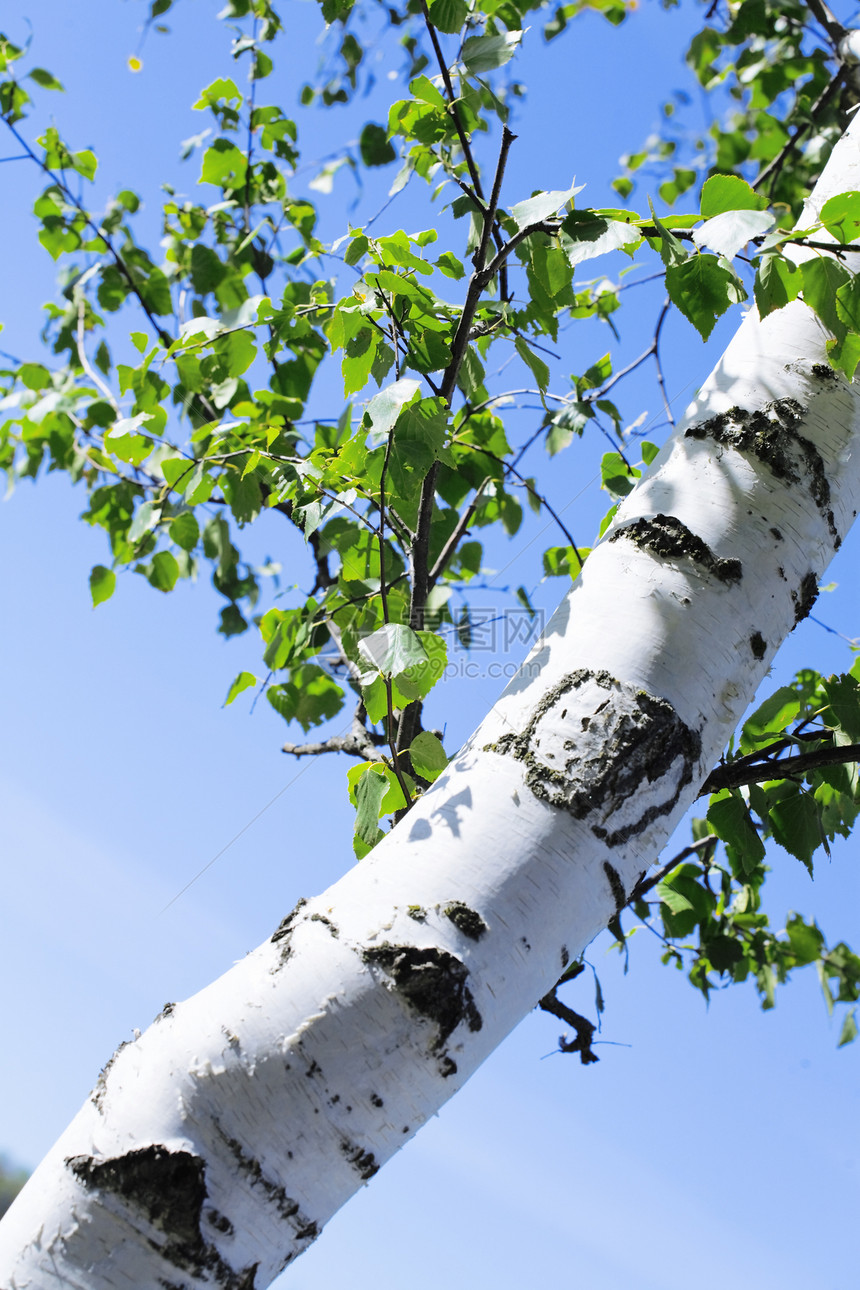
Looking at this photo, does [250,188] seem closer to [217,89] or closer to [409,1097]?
[217,89]

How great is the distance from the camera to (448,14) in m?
0.99

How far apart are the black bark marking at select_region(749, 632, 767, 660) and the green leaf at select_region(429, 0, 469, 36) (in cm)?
84

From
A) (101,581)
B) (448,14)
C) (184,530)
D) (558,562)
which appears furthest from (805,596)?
(101,581)

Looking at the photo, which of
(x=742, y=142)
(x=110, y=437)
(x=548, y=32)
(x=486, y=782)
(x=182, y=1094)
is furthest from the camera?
(x=742, y=142)

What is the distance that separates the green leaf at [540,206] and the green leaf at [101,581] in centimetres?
131

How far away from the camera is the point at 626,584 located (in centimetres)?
64

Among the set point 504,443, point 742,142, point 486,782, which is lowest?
point 486,782

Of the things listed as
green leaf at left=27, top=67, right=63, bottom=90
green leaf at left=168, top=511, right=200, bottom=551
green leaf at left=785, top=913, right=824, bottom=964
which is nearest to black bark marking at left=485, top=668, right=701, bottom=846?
green leaf at left=168, top=511, right=200, bottom=551

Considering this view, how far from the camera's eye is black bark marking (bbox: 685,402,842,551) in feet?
2.26

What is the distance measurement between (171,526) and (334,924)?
1.15 metres

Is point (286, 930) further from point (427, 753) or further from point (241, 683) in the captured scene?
point (241, 683)

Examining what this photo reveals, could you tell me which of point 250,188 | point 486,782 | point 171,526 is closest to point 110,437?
point 171,526

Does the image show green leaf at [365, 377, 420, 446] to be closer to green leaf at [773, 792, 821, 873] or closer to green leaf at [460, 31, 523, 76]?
green leaf at [460, 31, 523, 76]

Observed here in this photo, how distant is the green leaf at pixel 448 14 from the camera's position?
0.98 metres
